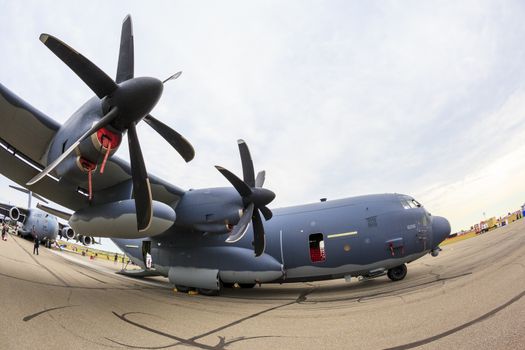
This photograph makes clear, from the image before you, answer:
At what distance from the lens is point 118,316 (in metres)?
6.01

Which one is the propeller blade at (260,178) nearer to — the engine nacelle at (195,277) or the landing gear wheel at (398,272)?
the engine nacelle at (195,277)

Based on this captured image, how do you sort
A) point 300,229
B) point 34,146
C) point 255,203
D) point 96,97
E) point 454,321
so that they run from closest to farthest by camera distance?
point 454,321 → point 96,97 → point 34,146 → point 255,203 → point 300,229

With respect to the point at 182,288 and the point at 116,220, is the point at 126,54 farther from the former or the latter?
the point at 182,288

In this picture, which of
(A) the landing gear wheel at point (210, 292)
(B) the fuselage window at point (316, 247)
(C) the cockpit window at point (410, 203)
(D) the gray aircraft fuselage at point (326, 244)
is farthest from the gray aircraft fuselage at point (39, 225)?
(C) the cockpit window at point (410, 203)

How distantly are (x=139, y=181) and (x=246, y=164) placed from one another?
4409 mm

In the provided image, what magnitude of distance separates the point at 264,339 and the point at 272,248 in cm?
604

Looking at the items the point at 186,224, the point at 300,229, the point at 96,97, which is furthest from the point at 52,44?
the point at 300,229

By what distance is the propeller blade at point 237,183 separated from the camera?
29.0ft

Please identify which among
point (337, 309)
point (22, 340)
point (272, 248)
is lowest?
point (337, 309)

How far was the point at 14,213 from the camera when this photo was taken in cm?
2525

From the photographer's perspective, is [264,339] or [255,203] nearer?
[264,339]

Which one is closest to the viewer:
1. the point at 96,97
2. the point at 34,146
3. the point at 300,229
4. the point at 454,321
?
the point at 454,321

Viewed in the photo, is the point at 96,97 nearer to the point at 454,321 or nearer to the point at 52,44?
the point at 52,44

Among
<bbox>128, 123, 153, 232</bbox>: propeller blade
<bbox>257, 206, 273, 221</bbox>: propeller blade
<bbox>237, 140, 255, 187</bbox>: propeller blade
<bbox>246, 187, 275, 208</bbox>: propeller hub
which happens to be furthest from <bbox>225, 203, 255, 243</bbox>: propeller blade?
<bbox>128, 123, 153, 232</bbox>: propeller blade
